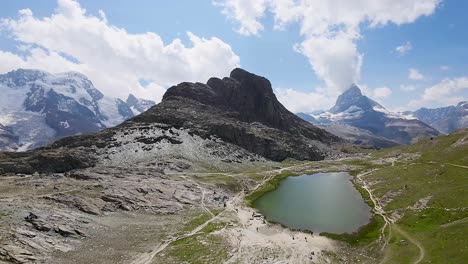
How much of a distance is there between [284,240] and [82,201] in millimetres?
49972

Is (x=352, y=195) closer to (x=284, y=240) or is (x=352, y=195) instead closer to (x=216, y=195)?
(x=216, y=195)

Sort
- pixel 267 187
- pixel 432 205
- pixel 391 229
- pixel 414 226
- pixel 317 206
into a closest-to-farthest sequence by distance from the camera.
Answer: pixel 414 226, pixel 391 229, pixel 432 205, pixel 317 206, pixel 267 187

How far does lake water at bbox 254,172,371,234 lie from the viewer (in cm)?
9369

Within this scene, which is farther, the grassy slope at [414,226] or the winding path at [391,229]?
the grassy slope at [414,226]

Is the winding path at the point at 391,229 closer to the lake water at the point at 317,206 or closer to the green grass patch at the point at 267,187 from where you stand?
the lake water at the point at 317,206

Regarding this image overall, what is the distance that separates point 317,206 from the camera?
11531cm

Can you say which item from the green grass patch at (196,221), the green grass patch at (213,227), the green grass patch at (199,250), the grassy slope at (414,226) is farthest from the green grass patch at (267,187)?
the green grass patch at (199,250)

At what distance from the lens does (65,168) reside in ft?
568

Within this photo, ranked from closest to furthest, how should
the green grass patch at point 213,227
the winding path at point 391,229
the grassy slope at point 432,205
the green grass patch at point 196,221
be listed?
the grassy slope at point 432,205 → the winding path at point 391,229 → the green grass patch at point 213,227 → the green grass patch at point 196,221

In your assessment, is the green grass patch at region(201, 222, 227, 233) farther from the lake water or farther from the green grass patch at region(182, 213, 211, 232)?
the lake water

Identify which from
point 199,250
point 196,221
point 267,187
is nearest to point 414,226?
point 199,250

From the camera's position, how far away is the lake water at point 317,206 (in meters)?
93.7

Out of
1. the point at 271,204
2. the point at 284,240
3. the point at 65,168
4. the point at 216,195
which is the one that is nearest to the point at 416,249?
the point at 284,240

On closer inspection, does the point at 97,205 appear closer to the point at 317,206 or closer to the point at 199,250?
the point at 199,250
